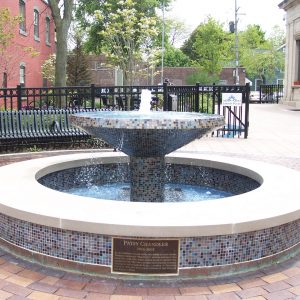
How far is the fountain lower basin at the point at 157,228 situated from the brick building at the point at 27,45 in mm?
18090

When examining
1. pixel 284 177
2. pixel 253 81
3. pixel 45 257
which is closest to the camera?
pixel 45 257

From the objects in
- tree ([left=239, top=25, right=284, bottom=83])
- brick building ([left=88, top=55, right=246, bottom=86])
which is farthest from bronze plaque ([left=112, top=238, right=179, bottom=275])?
tree ([left=239, top=25, right=284, bottom=83])

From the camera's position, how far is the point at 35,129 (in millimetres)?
11406

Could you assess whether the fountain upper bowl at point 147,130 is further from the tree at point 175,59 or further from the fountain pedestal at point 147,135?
the tree at point 175,59

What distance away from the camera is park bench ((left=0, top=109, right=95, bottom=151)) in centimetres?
1110

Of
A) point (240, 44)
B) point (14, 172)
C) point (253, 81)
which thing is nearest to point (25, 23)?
point (14, 172)

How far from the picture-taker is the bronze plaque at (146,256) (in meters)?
3.76

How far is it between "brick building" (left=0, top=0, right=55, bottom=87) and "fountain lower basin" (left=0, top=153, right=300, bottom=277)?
18.1 m

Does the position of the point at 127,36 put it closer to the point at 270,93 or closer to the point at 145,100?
the point at 270,93

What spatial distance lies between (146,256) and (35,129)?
822cm

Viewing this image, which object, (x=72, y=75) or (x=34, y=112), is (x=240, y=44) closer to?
(x=72, y=75)

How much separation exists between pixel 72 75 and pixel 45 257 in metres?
33.9

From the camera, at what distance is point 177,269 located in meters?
3.79

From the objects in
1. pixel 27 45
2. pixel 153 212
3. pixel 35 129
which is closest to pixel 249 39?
pixel 27 45
